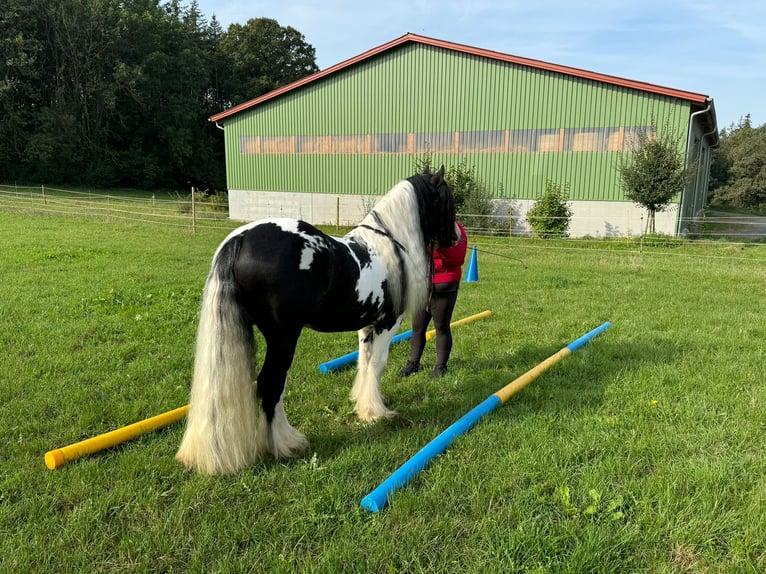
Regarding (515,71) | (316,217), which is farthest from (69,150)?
(515,71)

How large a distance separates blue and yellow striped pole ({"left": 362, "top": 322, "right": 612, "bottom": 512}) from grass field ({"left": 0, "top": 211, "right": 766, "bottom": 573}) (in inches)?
3.0

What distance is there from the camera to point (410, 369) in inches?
198

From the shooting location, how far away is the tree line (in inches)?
1502

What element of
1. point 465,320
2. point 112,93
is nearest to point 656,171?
point 465,320

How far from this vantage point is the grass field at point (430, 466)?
2428mm

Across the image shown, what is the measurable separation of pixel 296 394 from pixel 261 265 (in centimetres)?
183

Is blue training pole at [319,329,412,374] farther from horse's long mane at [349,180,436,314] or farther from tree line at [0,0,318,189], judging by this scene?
tree line at [0,0,318,189]

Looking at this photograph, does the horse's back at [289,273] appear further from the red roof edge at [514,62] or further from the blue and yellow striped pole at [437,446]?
the red roof edge at [514,62]

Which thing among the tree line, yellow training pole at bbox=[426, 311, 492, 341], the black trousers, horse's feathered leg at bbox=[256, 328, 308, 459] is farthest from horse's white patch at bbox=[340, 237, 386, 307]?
the tree line

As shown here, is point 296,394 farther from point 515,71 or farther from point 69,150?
point 69,150

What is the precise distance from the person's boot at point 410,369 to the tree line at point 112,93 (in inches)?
1731

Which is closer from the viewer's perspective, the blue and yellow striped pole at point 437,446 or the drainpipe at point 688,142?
the blue and yellow striped pole at point 437,446

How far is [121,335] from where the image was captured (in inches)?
224

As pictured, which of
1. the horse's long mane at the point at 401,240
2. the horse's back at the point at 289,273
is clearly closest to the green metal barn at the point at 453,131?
the horse's long mane at the point at 401,240
